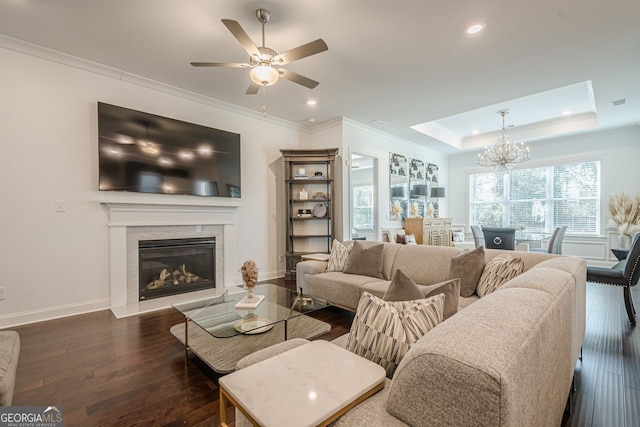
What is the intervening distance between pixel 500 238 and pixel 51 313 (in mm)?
5730

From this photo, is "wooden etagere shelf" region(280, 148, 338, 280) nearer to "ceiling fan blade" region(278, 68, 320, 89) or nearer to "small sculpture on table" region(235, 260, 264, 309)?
"ceiling fan blade" region(278, 68, 320, 89)

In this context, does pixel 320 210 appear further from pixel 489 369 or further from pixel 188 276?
pixel 489 369

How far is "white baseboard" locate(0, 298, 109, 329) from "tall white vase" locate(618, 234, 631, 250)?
27.5ft

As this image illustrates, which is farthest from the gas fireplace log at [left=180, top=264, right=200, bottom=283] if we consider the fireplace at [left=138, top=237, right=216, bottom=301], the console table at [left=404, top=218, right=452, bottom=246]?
the console table at [left=404, top=218, right=452, bottom=246]

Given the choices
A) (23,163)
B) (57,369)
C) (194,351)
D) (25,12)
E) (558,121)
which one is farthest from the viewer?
(558,121)

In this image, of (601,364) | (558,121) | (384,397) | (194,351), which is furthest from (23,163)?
(558,121)

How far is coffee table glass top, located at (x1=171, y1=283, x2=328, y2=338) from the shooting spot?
2.08 m

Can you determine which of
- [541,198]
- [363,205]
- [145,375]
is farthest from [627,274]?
[363,205]

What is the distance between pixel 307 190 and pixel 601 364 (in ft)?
13.8

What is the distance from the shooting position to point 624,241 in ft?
17.4

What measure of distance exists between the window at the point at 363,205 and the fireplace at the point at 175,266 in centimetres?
345

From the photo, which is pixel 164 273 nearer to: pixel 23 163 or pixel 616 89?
pixel 23 163

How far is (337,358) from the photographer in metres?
1.07

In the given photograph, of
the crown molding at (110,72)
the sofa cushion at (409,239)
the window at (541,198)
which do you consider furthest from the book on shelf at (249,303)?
the window at (541,198)
